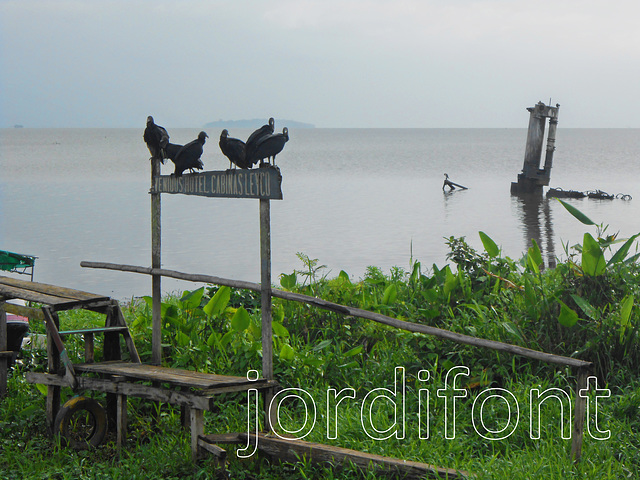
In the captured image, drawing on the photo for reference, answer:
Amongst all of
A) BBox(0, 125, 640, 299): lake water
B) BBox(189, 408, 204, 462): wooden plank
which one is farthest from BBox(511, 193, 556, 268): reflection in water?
BBox(189, 408, 204, 462): wooden plank

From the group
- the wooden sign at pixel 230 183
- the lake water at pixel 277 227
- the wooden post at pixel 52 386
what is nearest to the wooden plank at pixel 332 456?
the wooden post at pixel 52 386

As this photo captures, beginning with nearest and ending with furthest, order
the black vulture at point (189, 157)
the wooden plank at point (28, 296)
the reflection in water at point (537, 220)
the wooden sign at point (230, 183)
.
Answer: the wooden sign at point (230, 183) → the black vulture at point (189, 157) → the wooden plank at point (28, 296) → the reflection in water at point (537, 220)

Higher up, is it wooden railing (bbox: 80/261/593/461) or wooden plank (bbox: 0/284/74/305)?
wooden plank (bbox: 0/284/74/305)

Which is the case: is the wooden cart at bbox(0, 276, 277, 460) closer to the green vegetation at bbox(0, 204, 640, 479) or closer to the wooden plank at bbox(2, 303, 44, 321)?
the wooden plank at bbox(2, 303, 44, 321)

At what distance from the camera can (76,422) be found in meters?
4.86

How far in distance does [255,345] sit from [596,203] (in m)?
24.1

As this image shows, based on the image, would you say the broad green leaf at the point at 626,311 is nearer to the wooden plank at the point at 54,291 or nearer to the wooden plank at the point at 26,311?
the wooden plank at the point at 54,291

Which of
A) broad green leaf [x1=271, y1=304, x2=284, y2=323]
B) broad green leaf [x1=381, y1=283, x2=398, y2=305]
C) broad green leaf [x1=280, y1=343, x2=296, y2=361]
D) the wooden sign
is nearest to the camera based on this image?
the wooden sign

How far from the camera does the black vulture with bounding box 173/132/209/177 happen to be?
15.5 feet

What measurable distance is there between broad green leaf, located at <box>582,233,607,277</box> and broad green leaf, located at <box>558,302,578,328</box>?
59 cm

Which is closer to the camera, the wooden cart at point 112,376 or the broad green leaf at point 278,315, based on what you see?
the wooden cart at point 112,376

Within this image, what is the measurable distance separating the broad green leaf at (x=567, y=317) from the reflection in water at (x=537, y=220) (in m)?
9.57

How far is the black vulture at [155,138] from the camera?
4.95 metres

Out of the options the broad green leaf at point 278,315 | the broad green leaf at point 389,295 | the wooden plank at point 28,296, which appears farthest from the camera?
the broad green leaf at point 389,295
